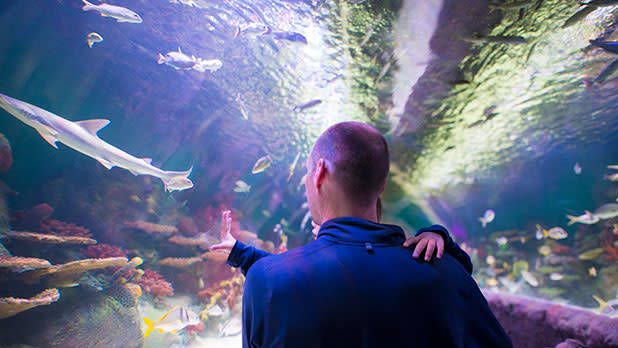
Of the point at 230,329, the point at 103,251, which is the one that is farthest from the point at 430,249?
the point at 103,251

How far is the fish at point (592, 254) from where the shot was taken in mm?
8310

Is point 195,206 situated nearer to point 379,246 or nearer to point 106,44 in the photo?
point 106,44

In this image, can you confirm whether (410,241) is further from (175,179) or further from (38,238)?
(38,238)

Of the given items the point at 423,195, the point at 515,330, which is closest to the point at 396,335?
the point at 515,330

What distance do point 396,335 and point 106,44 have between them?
8.15 m

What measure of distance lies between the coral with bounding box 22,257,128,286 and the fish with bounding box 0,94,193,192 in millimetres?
1505

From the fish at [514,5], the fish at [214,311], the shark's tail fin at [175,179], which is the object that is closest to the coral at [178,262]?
the fish at [214,311]

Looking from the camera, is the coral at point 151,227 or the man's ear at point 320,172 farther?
the coral at point 151,227

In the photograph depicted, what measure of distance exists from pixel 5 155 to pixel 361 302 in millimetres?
6644

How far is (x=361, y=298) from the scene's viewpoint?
0.74 m

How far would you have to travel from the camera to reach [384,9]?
3.79 m

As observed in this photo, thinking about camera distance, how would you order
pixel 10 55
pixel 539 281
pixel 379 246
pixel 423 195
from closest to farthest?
pixel 379 246
pixel 10 55
pixel 539 281
pixel 423 195

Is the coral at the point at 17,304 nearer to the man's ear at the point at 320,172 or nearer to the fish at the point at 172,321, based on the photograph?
the fish at the point at 172,321

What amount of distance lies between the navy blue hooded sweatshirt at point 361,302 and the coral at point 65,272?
3879 mm
